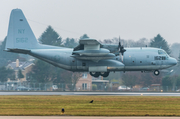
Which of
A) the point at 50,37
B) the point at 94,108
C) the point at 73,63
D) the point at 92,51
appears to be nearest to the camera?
the point at 94,108

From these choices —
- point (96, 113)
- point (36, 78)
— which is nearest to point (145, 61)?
point (96, 113)

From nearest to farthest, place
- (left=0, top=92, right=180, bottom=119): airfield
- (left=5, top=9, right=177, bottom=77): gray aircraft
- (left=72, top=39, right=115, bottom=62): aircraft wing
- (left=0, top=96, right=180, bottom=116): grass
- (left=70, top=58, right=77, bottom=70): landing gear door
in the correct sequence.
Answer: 1. (left=0, top=92, right=180, bottom=119): airfield
2. (left=0, top=96, right=180, bottom=116): grass
3. (left=72, top=39, right=115, bottom=62): aircraft wing
4. (left=5, top=9, right=177, bottom=77): gray aircraft
5. (left=70, top=58, right=77, bottom=70): landing gear door

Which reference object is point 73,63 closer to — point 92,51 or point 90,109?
point 92,51

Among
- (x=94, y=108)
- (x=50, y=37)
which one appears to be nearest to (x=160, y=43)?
(x=50, y=37)

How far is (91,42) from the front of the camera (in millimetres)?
38750

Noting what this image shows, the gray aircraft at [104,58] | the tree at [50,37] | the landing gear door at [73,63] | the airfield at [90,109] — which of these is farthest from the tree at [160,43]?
the airfield at [90,109]

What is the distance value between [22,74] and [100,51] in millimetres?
44386

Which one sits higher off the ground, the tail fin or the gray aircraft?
the tail fin

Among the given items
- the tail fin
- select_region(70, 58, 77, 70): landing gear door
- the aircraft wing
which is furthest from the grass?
the tail fin

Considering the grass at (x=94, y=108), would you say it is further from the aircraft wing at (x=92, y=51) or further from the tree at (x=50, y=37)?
the tree at (x=50, y=37)

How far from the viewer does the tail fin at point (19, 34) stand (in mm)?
45062

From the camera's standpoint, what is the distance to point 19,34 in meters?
45.4

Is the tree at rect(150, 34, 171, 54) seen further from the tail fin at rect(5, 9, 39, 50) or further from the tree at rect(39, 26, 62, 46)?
the tail fin at rect(5, 9, 39, 50)

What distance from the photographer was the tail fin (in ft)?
148
